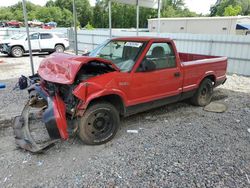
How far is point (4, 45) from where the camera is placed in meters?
14.2

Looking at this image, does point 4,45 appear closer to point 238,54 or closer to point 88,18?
point 238,54

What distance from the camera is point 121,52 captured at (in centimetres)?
447

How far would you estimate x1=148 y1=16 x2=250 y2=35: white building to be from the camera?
853 inches

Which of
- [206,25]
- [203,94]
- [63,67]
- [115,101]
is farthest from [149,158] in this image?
[206,25]

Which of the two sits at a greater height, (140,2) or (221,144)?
(140,2)

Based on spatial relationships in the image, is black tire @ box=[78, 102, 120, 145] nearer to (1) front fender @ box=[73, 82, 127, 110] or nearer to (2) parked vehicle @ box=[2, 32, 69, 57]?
(1) front fender @ box=[73, 82, 127, 110]

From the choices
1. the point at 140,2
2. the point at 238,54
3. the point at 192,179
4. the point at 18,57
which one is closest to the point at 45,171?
the point at 192,179

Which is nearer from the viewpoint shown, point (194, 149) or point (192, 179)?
point (192, 179)

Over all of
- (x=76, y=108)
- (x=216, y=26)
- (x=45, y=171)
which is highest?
(x=216, y=26)

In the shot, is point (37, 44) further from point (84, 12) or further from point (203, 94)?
point (84, 12)

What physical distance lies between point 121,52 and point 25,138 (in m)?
2.42

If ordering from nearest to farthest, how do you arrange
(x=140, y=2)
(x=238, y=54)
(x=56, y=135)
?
(x=56, y=135), (x=238, y=54), (x=140, y=2)

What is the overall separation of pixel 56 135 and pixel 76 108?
50cm

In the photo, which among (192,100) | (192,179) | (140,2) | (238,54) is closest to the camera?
(192,179)
